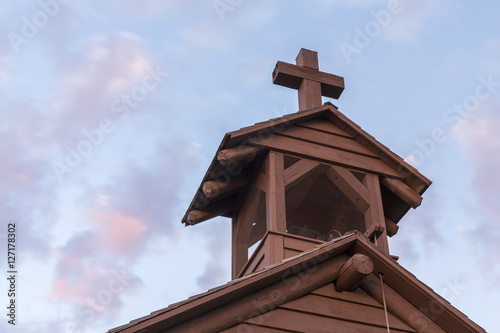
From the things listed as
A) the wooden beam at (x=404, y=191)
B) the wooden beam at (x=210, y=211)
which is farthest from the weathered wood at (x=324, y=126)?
the wooden beam at (x=210, y=211)

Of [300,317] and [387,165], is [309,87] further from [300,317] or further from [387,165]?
[300,317]

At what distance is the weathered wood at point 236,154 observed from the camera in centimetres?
912

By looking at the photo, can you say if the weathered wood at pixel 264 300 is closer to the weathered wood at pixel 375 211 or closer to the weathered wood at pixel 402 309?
the weathered wood at pixel 402 309

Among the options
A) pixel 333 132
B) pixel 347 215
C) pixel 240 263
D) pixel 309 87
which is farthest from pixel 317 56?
pixel 240 263

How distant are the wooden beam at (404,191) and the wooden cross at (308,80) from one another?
5.88 feet

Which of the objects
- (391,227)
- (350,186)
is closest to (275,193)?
(350,186)

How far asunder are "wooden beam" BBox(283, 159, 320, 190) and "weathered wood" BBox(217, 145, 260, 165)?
0.54 meters

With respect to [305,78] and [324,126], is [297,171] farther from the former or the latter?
[305,78]

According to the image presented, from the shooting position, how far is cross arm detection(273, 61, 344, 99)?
1095 centimetres

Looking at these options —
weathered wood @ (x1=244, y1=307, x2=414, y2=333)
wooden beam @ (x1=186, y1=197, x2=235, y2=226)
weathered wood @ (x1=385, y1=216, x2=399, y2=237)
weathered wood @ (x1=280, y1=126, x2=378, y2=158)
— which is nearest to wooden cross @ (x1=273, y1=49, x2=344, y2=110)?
weathered wood @ (x1=280, y1=126, x2=378, y2=158)

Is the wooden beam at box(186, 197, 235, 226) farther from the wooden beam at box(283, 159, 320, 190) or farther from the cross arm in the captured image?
the cross arm

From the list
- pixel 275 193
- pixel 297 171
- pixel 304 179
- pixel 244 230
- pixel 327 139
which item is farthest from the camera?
pixel 244 230

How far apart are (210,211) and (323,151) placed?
7.03ft

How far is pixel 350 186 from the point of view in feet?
31.4
